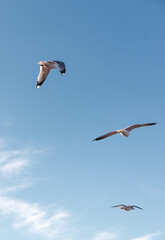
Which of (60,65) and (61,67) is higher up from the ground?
(60,65)

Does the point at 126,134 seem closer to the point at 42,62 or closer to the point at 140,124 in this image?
the point at 140,124

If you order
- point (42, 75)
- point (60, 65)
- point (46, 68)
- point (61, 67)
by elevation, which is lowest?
point (61, 67)

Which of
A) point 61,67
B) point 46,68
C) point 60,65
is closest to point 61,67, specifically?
point 61,67

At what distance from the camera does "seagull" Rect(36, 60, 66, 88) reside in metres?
24.4

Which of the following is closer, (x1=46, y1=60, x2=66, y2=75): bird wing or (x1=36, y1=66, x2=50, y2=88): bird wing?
(x1=46, y1=60, x2=66, y2=75): bird wing

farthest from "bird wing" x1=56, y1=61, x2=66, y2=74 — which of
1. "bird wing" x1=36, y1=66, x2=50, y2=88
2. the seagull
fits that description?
"bird wing" x1=36, y1=66, x2=50, y2=88

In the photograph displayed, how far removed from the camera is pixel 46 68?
28.3 m

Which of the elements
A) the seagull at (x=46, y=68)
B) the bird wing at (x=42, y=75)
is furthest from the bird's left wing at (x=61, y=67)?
the bird wing at (x=42, y=75)

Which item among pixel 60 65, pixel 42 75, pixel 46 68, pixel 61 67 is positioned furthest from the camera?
pixel 42 75

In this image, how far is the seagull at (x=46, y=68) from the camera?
24400 millimetres

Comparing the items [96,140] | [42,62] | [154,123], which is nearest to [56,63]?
[42,62]

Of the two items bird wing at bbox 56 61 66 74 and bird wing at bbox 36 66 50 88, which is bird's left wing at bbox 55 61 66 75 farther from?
bird wing at bbox 36 66 50 88

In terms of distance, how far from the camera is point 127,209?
3275 centimetres

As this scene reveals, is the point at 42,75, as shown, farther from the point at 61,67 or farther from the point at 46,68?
the point at 61,67
